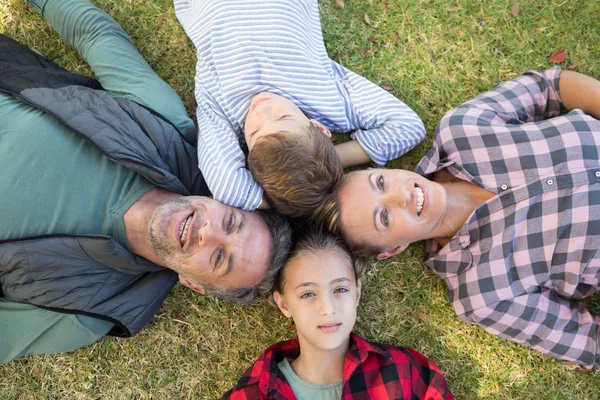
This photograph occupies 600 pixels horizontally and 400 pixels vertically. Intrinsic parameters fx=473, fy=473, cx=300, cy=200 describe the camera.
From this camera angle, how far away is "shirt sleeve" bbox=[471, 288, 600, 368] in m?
3.57

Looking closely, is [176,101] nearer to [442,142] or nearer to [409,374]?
[442,142]

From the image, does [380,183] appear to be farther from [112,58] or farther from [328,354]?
[112,58]

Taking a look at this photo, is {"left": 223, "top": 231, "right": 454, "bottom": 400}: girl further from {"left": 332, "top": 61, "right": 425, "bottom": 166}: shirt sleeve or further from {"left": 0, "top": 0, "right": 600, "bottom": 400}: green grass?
{"left": 332, "top": 61, "right": 425, "bottom": 166}: shirt sleeve

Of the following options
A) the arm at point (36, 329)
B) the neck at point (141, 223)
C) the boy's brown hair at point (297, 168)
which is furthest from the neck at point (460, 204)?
the arm at point (36, 329)

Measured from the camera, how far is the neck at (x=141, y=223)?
3.50 metres

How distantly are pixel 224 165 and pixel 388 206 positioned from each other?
1212mm

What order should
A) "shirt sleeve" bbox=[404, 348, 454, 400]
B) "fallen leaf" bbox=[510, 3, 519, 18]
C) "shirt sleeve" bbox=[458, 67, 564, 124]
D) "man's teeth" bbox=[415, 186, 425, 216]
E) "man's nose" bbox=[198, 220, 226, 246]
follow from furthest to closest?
1. "fallen leaf" bbox=[510, 3, 519, 18]
2. "shirt sleeve" bbox=[458, 67, 564, 124]
3. "shirt sleeve" bbox=[404, 348, 454, 400]
4. "man's teeth" bbox=[415, 186, 425, 216]
5. "man's nose" bbox=[198, 220, 226, 246]

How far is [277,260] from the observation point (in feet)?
11.3

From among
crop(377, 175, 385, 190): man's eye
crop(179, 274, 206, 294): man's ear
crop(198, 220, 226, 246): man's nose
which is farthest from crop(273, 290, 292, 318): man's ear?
crop(377, 175, 385, 190): man's eye

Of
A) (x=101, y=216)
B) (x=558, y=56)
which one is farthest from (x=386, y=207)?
(x=558, y=56)

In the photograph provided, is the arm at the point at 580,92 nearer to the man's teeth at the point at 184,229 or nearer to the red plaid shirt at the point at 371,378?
the red plaid shirt at the point at 371,378

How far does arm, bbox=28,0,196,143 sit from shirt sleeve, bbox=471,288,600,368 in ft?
9.29

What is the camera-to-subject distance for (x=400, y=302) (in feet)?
13.5

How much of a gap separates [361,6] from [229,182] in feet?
6.94
